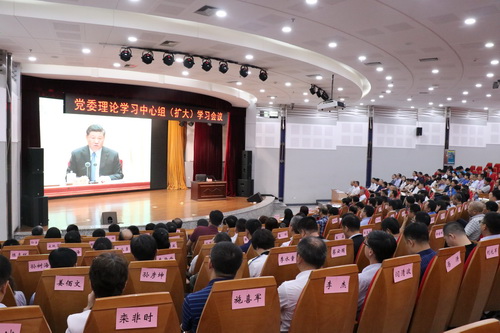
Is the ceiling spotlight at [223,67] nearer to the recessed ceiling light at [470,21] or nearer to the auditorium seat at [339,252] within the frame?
the recessed ceiling light at [470,21]

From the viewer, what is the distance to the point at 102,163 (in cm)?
1356

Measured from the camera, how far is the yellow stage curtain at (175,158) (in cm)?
1650

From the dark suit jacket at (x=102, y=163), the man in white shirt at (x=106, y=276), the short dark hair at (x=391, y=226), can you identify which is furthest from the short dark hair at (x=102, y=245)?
the dark suit jacket at (x=102, y=163)

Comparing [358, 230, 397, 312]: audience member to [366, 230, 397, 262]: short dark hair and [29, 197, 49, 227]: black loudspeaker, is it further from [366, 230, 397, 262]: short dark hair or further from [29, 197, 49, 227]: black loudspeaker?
[29, 197, 49, 227]: black loudspeaker

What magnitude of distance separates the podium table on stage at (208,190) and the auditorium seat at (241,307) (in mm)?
11413

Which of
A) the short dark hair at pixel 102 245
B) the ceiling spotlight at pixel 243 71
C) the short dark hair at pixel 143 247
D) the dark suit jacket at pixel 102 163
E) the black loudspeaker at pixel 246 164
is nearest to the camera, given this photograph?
the short dark hair at pixel 143 247

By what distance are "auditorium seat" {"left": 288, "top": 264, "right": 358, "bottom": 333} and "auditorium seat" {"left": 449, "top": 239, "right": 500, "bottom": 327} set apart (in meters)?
1.07

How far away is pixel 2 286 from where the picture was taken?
212 centimetres

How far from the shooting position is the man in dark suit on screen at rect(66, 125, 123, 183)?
1288 cm

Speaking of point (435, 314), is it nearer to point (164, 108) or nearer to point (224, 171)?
point (164, 108)

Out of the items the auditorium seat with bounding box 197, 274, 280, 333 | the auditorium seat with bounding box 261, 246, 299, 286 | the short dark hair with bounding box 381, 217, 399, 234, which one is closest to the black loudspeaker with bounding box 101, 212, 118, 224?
the short dark hair with bounding box 381, 217, 399, 234

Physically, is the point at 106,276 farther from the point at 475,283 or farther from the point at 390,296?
the point at 475,283

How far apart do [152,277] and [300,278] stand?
103 cm

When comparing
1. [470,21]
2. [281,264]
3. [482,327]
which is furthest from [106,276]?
[470,21]
